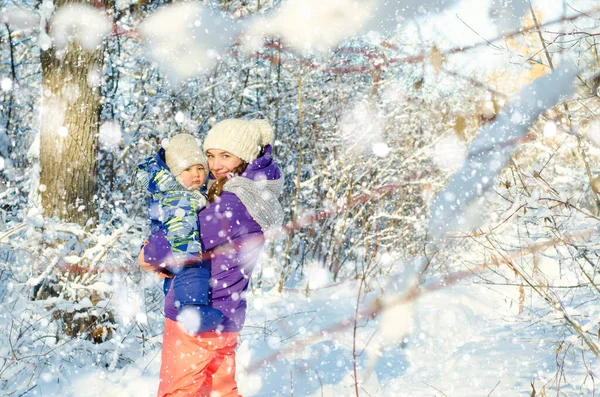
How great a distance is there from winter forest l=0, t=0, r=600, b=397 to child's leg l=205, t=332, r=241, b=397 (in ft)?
2.07

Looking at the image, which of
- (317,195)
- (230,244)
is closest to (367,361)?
(230,244)

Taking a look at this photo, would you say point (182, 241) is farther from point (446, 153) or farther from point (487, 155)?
point (446, 153)

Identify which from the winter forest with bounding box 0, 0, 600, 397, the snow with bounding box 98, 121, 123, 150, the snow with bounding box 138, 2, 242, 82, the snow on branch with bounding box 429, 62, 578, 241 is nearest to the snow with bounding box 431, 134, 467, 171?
the winter forest with bounding box 0, 0, 600, 397

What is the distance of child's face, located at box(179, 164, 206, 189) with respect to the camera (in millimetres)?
2416

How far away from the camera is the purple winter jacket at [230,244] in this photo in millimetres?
2219

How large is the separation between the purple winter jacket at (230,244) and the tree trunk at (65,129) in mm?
2408

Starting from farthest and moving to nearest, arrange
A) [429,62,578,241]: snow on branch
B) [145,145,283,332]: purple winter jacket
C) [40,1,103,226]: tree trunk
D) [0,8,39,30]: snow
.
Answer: [0,8,39,30]: snow < [40,1,103,226]: tree trunk < [145,145,283,332]: purple winter jacket < [429,62,578,241]: snow on branch

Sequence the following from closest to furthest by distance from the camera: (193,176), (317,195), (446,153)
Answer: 1. (193,176)
2. (317,195)
3. (446,153)

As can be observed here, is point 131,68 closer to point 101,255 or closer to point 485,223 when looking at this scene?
point 101,255

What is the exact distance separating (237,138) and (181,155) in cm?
28

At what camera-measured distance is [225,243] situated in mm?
2271

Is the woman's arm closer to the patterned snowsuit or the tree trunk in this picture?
the patterned snowsuit

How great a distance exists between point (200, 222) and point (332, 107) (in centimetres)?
604

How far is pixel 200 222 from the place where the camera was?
2207 mm
